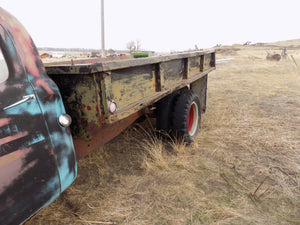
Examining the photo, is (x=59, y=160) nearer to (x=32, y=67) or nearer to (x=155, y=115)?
(x=32, y=67)

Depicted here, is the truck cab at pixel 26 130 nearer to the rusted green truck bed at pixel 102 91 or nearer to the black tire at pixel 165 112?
the rusted green truck bed at pixel 102 91

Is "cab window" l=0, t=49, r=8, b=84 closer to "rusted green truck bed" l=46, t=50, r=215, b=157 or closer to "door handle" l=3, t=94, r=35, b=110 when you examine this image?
"door handle" l=3, t=94, r=35, b=110

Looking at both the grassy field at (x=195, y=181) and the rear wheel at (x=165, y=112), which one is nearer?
the grassy field at (x=195, y=181)

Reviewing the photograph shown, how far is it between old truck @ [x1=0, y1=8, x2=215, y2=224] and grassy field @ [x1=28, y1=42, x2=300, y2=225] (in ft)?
2.47

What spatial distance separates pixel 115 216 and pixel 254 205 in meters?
1.46

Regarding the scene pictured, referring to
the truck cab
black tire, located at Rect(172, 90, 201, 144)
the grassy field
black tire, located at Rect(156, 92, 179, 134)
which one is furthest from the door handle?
black tire, located at Rect(172, 90, 201, 144)

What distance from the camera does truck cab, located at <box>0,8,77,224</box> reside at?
1298mm

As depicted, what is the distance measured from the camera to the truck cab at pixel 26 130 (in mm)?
1298

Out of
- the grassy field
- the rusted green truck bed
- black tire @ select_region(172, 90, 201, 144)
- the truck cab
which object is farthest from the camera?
black tire @ select_region(172, 90, 201, 144)

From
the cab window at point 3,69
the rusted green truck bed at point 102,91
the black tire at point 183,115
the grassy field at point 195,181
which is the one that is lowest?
the grassy field at point 195,181

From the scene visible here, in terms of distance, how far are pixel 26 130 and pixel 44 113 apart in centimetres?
16

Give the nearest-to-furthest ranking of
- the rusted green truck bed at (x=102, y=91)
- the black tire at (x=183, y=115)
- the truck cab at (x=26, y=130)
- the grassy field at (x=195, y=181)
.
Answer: the truck cab at (x=26, y=130) < the rusted green truck bed at (x=102, y=91) < the grassy field at (x=195, y=181) < the black tire at (x=183, y=115)

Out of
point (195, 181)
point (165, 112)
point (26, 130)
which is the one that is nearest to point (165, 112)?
point (165, 112)

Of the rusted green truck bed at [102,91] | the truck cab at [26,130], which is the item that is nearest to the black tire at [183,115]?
the rusted green truck bed at [102,91]
